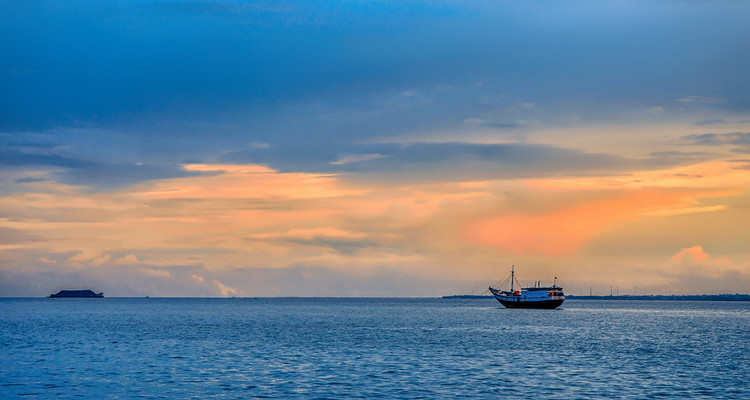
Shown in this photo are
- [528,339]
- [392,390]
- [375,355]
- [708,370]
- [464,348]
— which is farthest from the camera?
[528,339]

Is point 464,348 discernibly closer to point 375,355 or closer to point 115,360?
point 375,355

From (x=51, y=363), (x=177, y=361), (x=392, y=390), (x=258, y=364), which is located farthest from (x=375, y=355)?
(x=51, y=363)

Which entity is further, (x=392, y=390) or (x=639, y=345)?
(x=639, y=345)

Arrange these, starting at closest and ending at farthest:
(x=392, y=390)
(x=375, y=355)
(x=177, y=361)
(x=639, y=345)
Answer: (x=392, y=390)
(x=177, y=361)
(x=375, y=355)
(x=639, y=345)

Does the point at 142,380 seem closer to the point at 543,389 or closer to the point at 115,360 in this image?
the point at 115,360

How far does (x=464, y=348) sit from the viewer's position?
83312mm

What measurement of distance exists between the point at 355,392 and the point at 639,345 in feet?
190

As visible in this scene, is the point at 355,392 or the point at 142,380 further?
the point at 142,380

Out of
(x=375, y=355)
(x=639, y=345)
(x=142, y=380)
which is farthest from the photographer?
(x=639, y=345)

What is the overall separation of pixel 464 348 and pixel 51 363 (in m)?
44.8

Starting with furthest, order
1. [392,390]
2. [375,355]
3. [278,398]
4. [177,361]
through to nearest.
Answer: [375,355] → [177,361] → [392,390] → [278,398]

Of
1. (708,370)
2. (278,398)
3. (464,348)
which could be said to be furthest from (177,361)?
(708,370)

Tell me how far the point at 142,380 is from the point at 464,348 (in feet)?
134

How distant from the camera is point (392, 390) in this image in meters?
48.7
